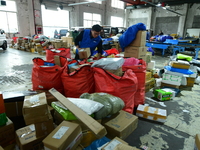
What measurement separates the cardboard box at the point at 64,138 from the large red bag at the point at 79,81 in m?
0.75

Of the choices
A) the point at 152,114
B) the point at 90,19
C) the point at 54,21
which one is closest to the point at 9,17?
the point at 54,21

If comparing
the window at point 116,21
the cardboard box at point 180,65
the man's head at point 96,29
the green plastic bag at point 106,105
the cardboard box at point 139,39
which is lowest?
the green plastic bag at point 106,105

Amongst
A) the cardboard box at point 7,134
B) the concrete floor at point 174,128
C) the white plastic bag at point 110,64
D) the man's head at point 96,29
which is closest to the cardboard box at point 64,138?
the cardboard box at point 7,134

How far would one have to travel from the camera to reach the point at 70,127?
3.76 ft

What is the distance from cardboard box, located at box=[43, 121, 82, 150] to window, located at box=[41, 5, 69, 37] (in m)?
12.3

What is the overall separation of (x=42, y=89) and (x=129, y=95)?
1212 mm

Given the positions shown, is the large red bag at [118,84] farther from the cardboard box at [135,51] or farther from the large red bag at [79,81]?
the cardboard box at [135,51]

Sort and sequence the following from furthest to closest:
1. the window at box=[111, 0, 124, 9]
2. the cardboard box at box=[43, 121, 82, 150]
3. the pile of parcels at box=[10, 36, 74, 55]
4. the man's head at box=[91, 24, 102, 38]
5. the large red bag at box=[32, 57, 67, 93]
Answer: the window at box=[111, 0, 124, 9]
the pile of parcels at box=[10, 36, 74, 55]
the man's head at box=[91, 24, 102, 38]
the large red bag at box=[32, 57, 67, 93]
the cardboard box at box=[43, 121, 82, 150]

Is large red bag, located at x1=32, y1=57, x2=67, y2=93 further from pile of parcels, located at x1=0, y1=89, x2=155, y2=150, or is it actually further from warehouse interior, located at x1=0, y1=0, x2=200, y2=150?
pile of parcels, located at x1=0, y1=89, x2=155, y2=150

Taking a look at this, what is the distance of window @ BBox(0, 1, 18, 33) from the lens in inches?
388

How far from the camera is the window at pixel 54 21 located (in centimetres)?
1188

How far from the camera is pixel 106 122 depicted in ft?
4.83

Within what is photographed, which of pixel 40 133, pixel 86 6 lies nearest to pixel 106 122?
pixel 40 133

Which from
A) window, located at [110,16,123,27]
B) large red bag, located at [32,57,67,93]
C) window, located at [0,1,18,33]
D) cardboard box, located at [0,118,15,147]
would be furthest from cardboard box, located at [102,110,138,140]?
window, located at [110,16,123,27]
